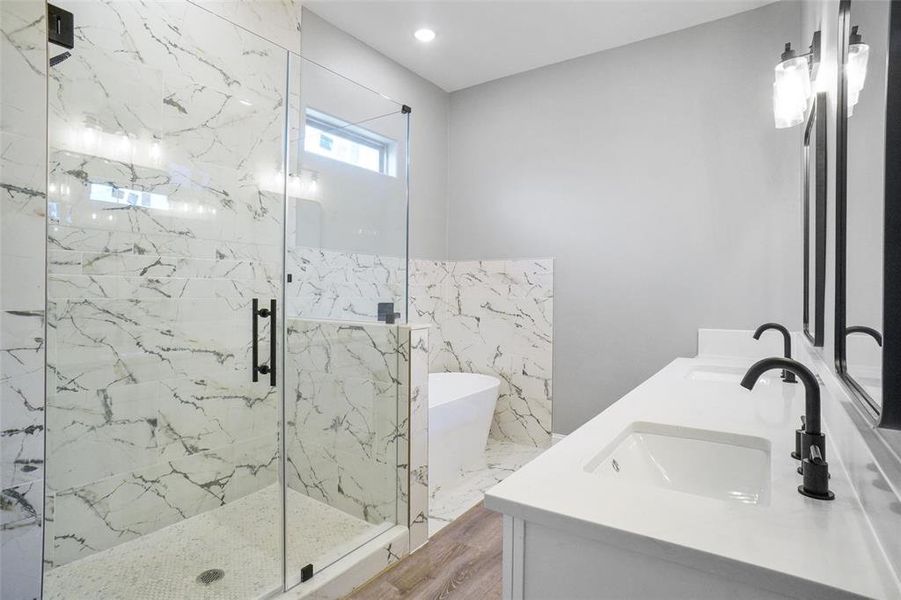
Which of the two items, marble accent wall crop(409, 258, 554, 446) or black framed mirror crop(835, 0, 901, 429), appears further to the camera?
marble accent wall crop(409, 258, 554, 446)

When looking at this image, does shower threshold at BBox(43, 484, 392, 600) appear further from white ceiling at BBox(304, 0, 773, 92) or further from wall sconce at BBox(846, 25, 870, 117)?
white ceiling at BBox(304, 0, 773, 92)

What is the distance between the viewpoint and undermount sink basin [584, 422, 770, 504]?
1.11 metres

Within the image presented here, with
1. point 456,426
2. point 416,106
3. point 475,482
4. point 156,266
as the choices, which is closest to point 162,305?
point 156,266

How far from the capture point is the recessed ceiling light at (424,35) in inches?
119

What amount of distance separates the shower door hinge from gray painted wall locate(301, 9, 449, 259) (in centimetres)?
149

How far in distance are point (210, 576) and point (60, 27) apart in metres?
1.99

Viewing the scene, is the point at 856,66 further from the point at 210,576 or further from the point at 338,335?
the point at 210,576

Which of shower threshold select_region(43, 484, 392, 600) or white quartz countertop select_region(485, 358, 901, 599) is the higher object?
white quartz countertop select_region(485, 358, 901, 599)

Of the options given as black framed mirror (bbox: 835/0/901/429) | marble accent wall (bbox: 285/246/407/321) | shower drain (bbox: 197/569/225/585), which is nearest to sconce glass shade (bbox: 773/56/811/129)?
black framed mirror (bbox: 835/0/901/429)

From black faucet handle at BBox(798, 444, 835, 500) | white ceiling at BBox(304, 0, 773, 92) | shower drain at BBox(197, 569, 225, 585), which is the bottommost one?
shower drain at BBox(197, 569, 225, 585)

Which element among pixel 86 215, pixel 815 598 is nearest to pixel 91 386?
pixel 86 215

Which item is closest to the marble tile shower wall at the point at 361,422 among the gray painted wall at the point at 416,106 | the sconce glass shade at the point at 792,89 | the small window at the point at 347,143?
the small window at the point at 347,143

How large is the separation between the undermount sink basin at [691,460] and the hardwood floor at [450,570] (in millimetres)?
959

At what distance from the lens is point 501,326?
3666mm
